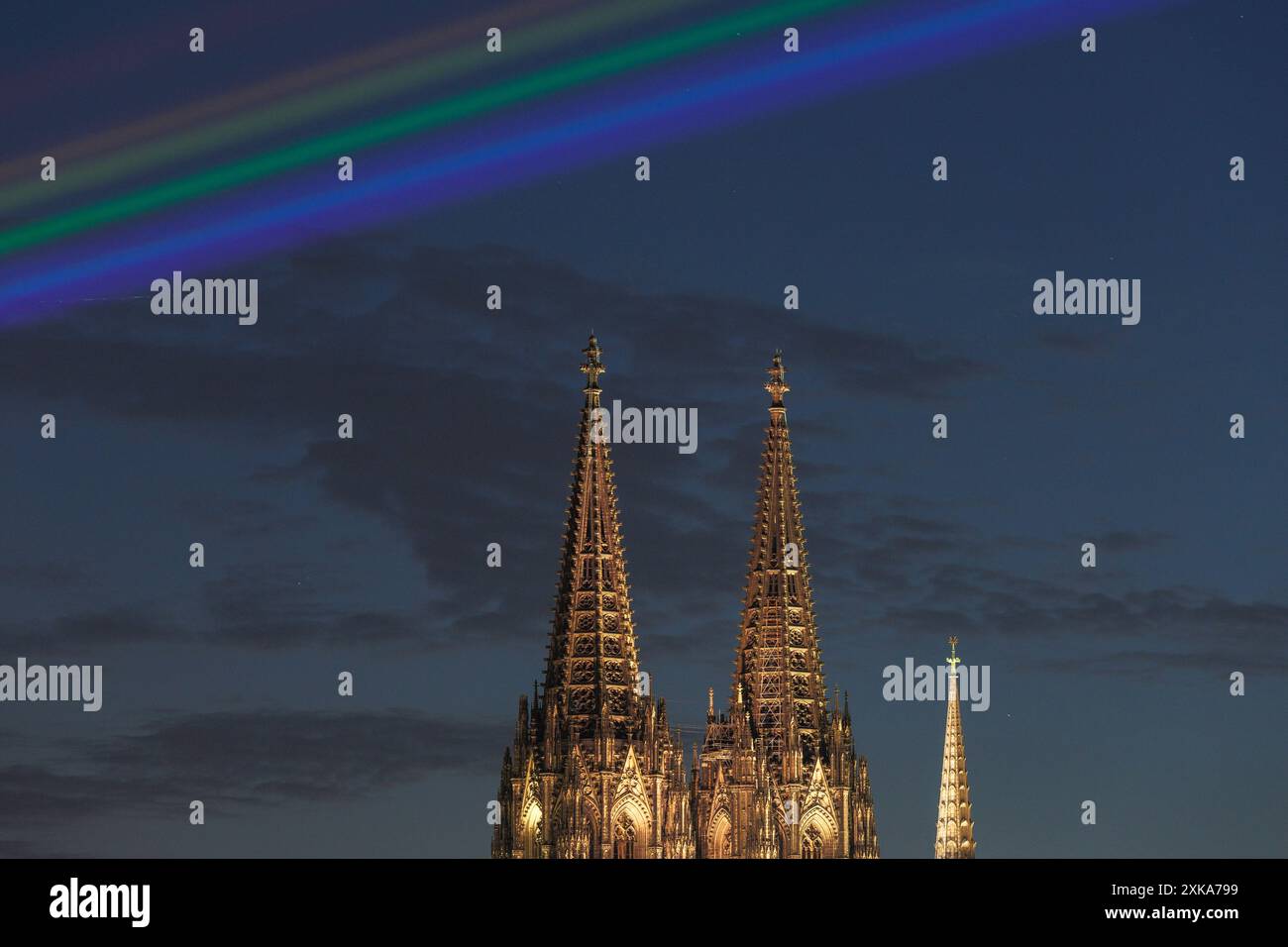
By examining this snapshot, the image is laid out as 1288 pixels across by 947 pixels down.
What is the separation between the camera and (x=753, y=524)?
17500 centimetres

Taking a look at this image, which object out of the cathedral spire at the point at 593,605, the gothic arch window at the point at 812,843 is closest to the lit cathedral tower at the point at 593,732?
the cathedral spire at the point at 593,605

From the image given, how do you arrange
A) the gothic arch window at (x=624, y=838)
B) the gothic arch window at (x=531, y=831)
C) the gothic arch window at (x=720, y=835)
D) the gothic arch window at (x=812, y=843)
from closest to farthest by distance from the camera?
the gothic arch window at (x=624, y=838)
the gothic arch window at (x=531, y=831)
the gothic arch window at (x=720, y=835)
the gothic arch window at (x=812, y=843)

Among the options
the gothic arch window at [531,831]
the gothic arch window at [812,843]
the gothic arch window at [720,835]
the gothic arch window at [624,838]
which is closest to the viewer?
the gothic arch window at [624,838]

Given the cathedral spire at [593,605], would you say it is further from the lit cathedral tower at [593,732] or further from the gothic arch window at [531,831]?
the gothic arch window at [531,831]

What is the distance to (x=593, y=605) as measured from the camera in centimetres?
17138

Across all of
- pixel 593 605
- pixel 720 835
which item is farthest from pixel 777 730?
pixel 593 605

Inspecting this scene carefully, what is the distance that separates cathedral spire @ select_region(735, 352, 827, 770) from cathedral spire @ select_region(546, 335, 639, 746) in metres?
6.19

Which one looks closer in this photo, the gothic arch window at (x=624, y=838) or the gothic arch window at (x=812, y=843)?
the gothic arch window at (x=624, y=838)

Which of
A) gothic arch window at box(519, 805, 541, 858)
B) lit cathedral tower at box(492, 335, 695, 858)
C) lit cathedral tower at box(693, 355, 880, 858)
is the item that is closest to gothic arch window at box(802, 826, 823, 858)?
lit cathedral tower at box(693, 355, 880, 858)

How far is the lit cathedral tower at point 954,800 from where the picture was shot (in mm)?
176250

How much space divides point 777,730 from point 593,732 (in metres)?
9.31

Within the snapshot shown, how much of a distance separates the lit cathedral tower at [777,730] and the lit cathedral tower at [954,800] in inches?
154
